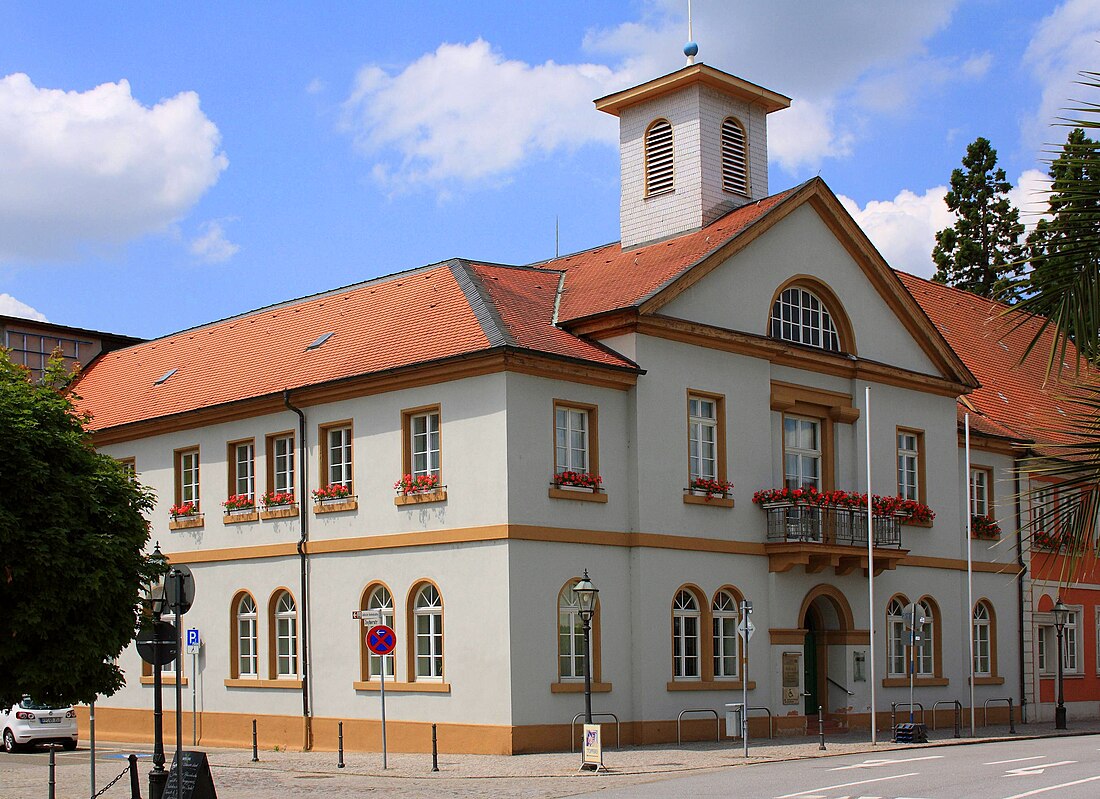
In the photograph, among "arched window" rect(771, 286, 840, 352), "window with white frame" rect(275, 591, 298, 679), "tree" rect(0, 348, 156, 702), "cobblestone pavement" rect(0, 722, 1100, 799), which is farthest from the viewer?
"arched window" rect(771, 286, 840, 352)

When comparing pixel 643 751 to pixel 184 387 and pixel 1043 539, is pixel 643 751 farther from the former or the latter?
pixel 1043 539

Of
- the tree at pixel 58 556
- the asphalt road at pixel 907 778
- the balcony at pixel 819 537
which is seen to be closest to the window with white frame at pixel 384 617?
the tree at pixel 58 556

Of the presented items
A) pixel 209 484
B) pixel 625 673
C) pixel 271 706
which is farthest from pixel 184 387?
pixel 625 673

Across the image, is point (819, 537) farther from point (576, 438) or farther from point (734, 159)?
point (734, 159)

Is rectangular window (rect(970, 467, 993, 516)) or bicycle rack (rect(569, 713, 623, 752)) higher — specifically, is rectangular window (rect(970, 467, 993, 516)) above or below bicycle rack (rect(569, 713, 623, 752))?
above

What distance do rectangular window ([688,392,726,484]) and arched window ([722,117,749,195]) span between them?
7103 mm

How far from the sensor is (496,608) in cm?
2634

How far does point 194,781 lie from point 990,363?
3296 centimetres

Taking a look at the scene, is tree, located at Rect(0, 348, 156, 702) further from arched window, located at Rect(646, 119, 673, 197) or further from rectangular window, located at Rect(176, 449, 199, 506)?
arched window, located at Rect(646, 119, 673, 197)

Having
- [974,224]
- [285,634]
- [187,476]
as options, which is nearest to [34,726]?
[285,634]

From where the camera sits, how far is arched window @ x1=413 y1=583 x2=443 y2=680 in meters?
27.6

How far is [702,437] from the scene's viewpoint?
30.2 m

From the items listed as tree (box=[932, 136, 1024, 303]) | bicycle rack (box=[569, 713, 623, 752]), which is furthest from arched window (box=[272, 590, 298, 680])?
tree (box=[932, 136, 1024, 303])

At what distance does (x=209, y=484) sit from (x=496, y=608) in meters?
10.2
